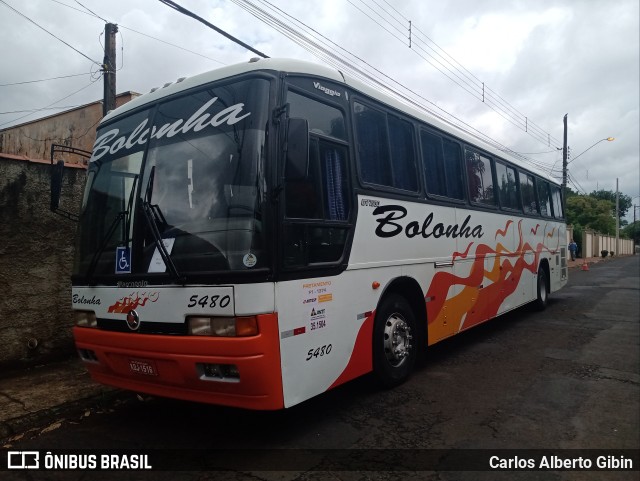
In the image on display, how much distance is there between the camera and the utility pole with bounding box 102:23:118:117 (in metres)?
8.46

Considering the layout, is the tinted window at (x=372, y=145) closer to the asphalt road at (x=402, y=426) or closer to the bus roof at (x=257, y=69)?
the bus roof at (x=257, y=69)

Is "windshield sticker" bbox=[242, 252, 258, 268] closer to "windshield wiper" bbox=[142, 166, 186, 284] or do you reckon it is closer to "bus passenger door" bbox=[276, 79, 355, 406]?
"bus passenger door" bbox=[276, 79, 355, 406]

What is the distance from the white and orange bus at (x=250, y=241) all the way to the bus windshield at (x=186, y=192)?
0.01 metres

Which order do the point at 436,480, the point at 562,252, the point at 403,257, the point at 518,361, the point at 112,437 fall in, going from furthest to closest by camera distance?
the point at 562,252 < the point at 518,361 < the point at 403,257 < the point at 112,437 < the point at 436,480

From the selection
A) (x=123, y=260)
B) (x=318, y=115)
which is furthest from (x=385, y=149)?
(x=123, y=260)

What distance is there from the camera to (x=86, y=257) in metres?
4.41

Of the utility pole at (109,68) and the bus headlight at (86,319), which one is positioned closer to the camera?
the bus headlight at (86,319)

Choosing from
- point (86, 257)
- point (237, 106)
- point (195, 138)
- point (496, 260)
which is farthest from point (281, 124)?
point (496, 260)

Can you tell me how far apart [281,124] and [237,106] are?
0.39 meters

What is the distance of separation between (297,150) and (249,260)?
0.92m

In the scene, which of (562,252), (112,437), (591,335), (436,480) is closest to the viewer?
(436,480)

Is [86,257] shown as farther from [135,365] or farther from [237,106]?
[237,106]

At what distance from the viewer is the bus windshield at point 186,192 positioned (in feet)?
11.8

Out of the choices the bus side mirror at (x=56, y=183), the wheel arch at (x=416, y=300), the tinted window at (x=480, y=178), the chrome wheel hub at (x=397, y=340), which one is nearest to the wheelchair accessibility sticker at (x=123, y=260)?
the bus side mirror at (x=56, y=183)
